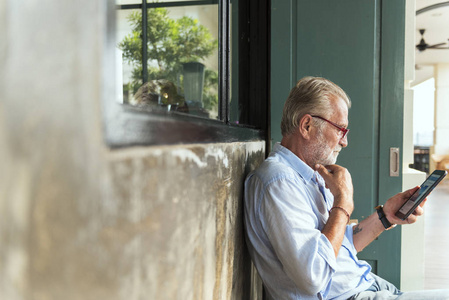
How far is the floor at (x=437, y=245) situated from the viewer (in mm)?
3678

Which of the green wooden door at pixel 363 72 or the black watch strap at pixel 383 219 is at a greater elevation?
the green wooden door at pixel 363 72

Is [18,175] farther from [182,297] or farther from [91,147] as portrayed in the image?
[182,297]

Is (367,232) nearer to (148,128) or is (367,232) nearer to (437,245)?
(148,128)

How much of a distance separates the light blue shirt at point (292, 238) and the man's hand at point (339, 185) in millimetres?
64

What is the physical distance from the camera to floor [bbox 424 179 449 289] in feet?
12.1

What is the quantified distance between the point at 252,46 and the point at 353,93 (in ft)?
2.24

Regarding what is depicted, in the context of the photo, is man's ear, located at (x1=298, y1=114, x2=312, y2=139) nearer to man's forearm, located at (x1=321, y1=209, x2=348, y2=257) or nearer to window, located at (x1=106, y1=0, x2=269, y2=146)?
window, located at (x1=106, y1=0, x2=269, y2=146)

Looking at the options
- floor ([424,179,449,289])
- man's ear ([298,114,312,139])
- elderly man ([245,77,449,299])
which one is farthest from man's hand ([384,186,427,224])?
floor ([424,179,449,289])

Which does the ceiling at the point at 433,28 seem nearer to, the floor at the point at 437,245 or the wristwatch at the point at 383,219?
the floor at the point at 437,245

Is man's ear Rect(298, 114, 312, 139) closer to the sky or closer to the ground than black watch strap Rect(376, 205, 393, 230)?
closer to the sky

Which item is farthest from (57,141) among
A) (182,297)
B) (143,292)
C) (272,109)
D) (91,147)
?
(272,109)

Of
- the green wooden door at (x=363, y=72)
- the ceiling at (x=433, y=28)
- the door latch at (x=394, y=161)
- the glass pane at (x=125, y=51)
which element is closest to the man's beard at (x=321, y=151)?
the green wooden door at (x=363, y=72)

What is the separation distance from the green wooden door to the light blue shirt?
88 centimetres

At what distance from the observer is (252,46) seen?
2.59 metres
